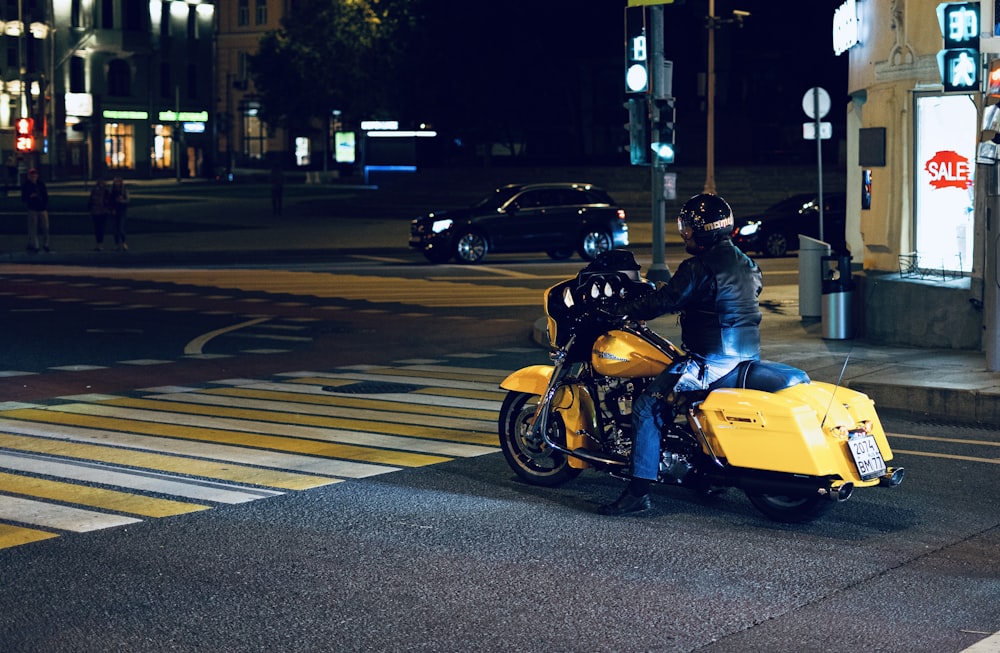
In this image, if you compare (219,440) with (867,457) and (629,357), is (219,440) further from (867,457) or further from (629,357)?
(867,457)

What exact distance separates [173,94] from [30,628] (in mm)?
96756

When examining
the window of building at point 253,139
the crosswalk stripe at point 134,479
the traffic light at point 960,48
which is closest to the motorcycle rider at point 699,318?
the crosswalk stripe at point 134,479

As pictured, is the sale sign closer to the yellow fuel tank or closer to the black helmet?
the black helmet

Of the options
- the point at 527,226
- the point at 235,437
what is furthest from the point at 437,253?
the point at 235,437

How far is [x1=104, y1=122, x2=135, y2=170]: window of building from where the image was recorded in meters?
96.1

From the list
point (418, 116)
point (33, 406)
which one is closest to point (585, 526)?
point (33, 406)

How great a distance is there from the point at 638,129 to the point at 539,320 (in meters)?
4.52

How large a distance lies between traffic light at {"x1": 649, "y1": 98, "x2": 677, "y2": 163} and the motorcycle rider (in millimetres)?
13632

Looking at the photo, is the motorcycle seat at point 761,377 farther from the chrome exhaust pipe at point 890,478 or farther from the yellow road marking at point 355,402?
the yellow road marking at point 355,402

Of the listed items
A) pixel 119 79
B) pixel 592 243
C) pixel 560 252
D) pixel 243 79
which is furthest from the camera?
pixel 243 79

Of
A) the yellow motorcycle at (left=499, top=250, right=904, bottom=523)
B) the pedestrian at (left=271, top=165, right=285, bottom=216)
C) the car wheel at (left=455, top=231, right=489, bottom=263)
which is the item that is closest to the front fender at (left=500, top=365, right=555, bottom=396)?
the yellow motorcycle at (left=499, top=250, right=904, bottom=523)

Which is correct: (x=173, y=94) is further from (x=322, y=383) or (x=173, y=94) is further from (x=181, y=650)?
(x=181, y=650)

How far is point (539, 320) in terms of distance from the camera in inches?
727

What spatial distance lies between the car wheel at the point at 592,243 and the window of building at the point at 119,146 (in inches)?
2695
